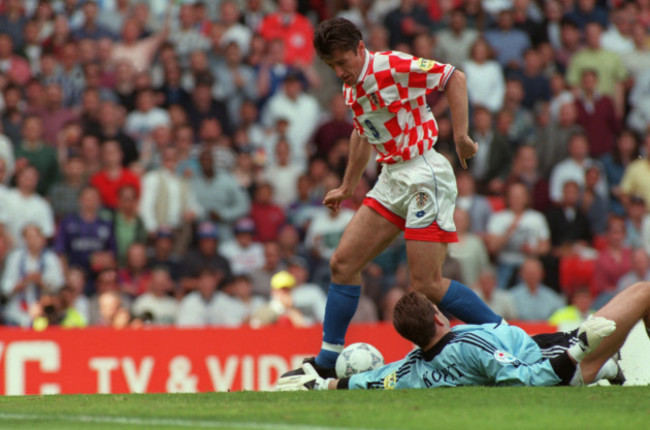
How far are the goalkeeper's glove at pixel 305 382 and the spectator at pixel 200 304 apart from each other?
4.92m

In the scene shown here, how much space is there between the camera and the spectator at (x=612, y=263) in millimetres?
13469

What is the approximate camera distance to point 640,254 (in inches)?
529

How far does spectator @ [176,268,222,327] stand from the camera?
12523 millimetres

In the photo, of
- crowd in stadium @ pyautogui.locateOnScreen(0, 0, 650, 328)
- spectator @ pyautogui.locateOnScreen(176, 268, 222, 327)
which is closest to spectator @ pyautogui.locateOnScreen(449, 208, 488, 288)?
crowd in stadium @ pyautogui.locateOnScreen(0, 0, 650, 328)

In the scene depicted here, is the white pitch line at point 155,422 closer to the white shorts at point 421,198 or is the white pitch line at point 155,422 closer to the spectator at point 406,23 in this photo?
the white shorts at point 421,198

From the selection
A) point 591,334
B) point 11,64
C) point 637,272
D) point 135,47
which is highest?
point 135,47

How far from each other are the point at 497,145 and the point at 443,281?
7505 millimetres

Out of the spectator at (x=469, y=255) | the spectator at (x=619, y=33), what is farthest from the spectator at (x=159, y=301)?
the spectator at (x=619, y=33)

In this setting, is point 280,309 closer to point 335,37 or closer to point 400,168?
point 400,168

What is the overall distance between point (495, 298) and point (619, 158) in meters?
3.73

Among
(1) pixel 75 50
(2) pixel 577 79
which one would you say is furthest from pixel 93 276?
(2) pixel 577 79

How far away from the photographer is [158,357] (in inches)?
435

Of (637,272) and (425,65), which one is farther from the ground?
(425,65)

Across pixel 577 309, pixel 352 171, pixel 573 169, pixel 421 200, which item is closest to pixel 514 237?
pixel 577 309
